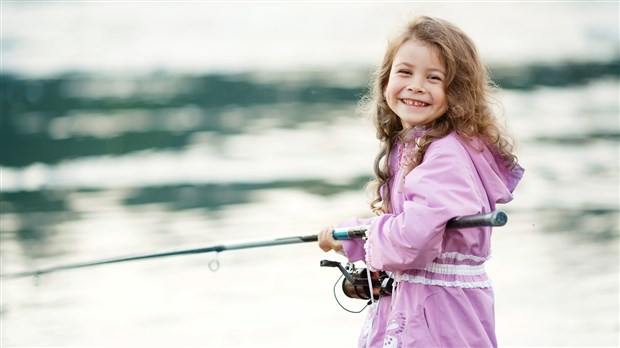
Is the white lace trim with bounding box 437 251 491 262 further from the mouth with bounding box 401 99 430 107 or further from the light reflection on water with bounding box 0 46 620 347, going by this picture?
the light reflection on water with bounding box 0 46 620 347

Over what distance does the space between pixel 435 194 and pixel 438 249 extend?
15 cm

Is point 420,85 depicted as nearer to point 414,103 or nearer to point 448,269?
point 414,103

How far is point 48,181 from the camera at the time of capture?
7145 mm

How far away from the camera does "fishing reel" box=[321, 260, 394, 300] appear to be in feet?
10.1

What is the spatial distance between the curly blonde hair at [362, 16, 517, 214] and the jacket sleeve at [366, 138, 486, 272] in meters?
0.09

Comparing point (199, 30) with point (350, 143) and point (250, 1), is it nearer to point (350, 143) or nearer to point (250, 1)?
point (250, 1)

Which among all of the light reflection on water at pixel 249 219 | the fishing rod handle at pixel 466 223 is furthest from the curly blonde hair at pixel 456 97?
the light reflection on water at pixel 249 219

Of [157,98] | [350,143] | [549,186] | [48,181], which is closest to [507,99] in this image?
[350,143]

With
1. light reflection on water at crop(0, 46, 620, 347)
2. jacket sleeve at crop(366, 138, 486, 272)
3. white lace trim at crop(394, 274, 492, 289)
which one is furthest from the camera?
light reflection on water at crop(0, 46, 620, 347)

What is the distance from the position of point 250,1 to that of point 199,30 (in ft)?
2.09

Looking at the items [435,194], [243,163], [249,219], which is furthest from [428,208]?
[243,163]

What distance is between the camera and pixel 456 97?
9.91ft

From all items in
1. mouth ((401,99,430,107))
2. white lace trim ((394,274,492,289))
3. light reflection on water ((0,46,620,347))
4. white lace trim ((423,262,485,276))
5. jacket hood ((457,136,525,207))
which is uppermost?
light reflection on water ((0,46,620,347))

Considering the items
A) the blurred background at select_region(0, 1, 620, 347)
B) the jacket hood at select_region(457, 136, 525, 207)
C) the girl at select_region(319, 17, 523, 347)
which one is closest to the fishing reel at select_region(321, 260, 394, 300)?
the girl at select_region(319, 17, 523, 347)
